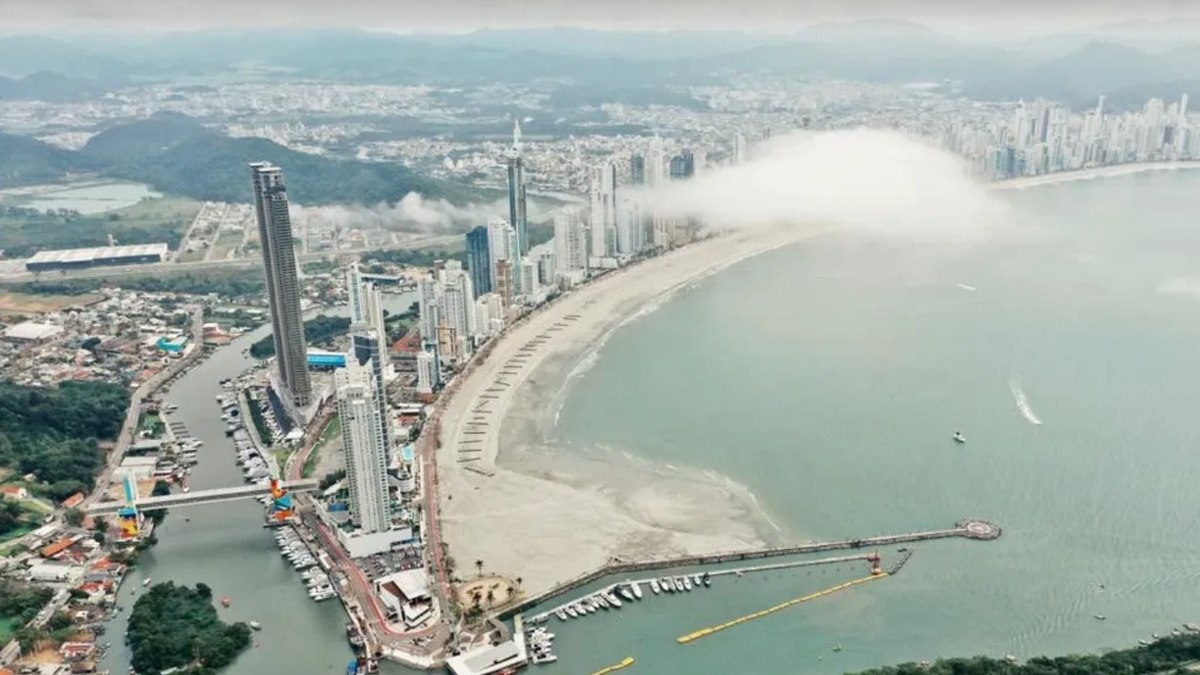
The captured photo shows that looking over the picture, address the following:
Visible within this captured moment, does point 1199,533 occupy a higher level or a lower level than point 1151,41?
lower

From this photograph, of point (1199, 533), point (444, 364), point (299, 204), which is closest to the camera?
point (1199, 533)

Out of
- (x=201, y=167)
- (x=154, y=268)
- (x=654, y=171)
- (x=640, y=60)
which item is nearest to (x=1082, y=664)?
(x=654, y=171)

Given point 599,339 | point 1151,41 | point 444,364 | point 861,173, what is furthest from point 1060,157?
→ point 1151,41

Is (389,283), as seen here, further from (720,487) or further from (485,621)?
(485,621)

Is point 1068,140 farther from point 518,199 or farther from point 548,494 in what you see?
point 548,494

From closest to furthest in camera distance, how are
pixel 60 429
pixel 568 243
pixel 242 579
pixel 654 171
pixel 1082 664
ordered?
1. pixel 1082 664
2. pixel 242 579
3. pixel 60 429
4. pixel 568 243
5. pixel 654 171

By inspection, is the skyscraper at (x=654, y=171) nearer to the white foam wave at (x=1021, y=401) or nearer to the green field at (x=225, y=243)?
the green field at (x=225, y=243)
